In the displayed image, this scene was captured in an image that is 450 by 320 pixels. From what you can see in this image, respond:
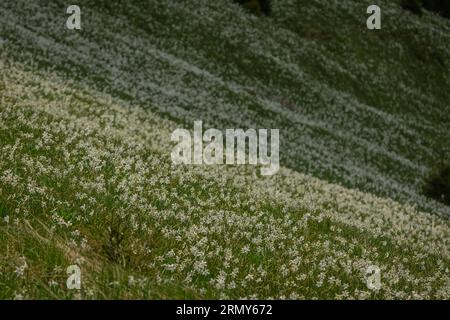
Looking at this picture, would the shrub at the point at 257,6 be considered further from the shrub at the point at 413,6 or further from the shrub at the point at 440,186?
the shrub at the point at 440,186

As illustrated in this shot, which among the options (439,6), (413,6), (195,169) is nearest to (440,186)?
(195,169)

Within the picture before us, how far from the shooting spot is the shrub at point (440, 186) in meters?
25.9

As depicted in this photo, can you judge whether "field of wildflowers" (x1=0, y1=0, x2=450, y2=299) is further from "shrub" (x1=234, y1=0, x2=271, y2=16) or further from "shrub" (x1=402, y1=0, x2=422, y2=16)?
"shrub" (x1=402, y1=0, x2=422, y2=16)

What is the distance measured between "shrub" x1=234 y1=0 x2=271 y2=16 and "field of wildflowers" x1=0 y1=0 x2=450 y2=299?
10.4 feet

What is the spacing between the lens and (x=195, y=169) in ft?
43.3

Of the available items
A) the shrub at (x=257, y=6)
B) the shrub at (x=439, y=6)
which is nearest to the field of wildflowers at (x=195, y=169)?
the shrub at (x=257, y=6)

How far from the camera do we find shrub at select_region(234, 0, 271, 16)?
51481mm

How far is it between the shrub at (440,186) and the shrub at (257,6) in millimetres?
29667

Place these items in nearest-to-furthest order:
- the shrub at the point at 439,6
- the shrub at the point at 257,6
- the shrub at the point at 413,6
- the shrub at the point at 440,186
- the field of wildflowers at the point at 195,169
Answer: the field of wildflowers at the point at 195,169 < the shrub at the point at 440,186 < the shrub at the point at 257,6 < the shrub at the point at 413,6 < the shrub at the point at 439,6

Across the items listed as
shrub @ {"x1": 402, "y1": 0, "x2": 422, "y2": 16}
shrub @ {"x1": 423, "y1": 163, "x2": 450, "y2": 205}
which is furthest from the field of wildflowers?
shrub @ {"x1": 402, "y1": 0, "x2": 422, "y2": 16}

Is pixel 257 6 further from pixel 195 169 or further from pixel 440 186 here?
pixel 195 169

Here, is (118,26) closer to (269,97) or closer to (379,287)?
(269,97)

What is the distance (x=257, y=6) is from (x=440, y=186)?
3103cm
